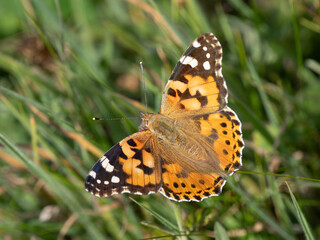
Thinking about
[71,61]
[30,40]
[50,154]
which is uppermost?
[30,40]

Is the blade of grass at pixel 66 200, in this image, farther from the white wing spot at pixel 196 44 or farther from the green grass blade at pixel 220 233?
the white wing spot at pixel 196 44

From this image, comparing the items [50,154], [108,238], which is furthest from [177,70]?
[108,238]

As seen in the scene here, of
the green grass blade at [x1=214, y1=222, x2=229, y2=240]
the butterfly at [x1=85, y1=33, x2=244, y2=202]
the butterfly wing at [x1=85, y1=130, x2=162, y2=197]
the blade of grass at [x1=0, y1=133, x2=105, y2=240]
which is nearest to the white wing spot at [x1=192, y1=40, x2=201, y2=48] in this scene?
the butterfly at [x1=85, y1=33, x2=244, y2=202]

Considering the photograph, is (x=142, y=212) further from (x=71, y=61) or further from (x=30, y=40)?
(x=30, y=40)

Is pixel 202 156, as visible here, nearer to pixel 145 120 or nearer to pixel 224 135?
pixel 224 135

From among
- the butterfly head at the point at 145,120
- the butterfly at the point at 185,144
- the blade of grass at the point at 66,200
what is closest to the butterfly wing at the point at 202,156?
the butterfly at the point at 185,144

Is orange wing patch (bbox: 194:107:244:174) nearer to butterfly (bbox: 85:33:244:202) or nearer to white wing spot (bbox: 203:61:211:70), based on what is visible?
butterfly (bbox: 85:33:244:202)
